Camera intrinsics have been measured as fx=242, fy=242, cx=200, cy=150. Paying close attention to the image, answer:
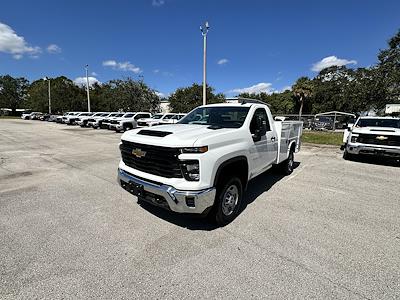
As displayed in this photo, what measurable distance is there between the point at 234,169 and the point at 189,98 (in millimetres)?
41300

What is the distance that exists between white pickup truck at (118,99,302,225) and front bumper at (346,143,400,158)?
17.7 ft

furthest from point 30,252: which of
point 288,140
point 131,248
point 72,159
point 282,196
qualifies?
point 72,159

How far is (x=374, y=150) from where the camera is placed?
8.06 metres

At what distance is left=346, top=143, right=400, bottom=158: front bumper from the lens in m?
7.76

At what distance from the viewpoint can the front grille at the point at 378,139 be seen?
785 cm

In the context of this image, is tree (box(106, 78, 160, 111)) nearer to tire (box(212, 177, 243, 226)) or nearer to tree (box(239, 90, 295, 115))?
tree (box(239, 90, 295, 115))

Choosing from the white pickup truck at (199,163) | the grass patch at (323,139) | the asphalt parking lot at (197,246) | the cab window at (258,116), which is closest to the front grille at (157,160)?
the white pickup truck at (199,163)

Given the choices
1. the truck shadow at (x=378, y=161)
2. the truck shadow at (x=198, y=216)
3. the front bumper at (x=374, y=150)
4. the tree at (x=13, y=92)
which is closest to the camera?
the truck shadow at (x=198, y=216)

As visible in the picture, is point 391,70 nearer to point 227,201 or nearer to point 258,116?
point 258,116

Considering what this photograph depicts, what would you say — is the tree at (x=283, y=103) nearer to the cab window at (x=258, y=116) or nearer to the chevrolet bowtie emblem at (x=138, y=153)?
the cab window at (x=258, y=116)

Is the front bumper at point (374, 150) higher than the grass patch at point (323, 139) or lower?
higher

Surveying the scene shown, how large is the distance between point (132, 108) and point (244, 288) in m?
41.9

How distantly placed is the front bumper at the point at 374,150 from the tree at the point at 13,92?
309 feet

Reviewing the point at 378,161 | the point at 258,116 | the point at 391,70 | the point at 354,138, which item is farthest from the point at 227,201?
the point at 391,70
